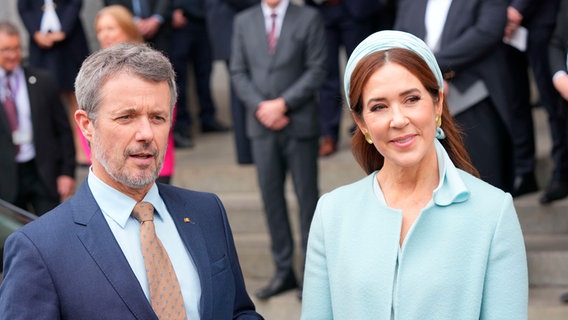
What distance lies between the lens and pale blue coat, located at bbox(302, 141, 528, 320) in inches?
115

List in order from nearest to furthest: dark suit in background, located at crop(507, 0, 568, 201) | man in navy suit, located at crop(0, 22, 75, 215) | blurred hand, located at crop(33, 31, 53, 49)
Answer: dark suit in background, located at crop(507, 0, 568, 201) < man in navy suit, located at crop(0, 22, 75, 215) < blurred hand, located at crop(33, 31, 53, 49)

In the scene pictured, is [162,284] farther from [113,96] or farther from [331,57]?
[331,57]

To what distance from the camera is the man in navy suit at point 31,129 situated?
697 centimetres

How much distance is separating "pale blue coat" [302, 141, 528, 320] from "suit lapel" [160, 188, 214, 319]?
1.02 ft

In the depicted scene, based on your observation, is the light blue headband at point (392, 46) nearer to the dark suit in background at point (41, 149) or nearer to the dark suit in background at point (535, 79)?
the dark suit in background at point (535, 79)

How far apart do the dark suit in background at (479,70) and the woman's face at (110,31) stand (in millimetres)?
1854

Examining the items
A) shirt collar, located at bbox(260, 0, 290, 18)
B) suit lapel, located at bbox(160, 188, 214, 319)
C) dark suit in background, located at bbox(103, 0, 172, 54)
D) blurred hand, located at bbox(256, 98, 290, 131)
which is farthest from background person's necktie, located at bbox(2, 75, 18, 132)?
suit lapel, located at bbox(160, 188, 214, 319)

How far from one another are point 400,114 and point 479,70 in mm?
3146

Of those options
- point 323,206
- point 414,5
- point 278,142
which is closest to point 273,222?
point 278,142

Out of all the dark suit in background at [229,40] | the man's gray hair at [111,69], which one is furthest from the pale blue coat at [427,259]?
the dark suit in background at [229,40]

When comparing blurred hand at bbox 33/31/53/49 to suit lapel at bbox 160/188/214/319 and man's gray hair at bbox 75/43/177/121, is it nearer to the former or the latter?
suit lapel at bbox 160/188/214/319

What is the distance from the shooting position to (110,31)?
22.2ft

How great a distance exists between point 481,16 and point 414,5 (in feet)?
1.25

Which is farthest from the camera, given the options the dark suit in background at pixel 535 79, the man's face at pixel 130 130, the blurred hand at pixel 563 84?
the dark suit in background at pixel 535 79
